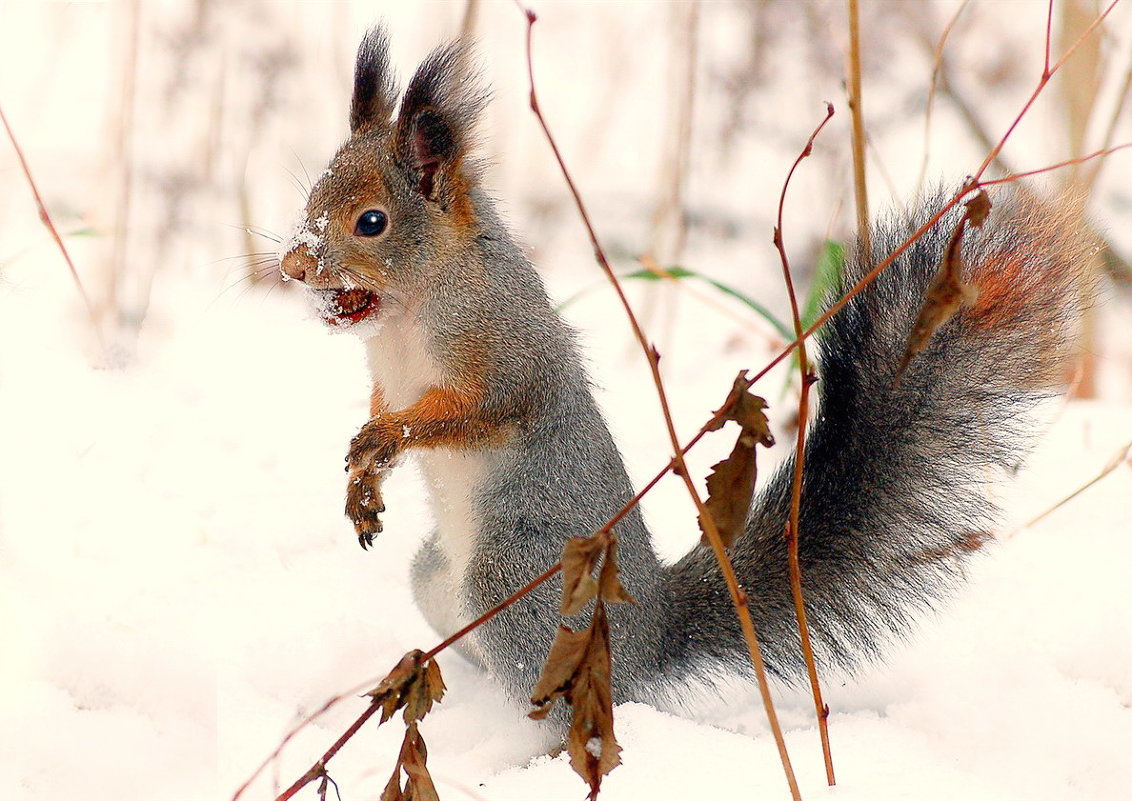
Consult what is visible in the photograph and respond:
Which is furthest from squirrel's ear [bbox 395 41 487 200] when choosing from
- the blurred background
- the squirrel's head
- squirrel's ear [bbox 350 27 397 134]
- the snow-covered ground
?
the blurred background

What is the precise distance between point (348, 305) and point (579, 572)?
586mm

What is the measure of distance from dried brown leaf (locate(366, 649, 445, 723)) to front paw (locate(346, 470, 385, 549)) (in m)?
0.40

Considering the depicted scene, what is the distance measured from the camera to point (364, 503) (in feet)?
4.32

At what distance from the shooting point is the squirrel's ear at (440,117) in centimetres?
127

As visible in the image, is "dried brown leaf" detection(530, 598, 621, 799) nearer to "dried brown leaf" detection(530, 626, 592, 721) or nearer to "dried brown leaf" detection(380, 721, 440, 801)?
"dried brown leaf" detection(530, 626, 592, 721)

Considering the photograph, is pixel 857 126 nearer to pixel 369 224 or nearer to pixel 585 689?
pixel 369 224

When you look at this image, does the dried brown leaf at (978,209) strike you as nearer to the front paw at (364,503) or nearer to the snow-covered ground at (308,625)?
the snow-covered ground at (308,625)

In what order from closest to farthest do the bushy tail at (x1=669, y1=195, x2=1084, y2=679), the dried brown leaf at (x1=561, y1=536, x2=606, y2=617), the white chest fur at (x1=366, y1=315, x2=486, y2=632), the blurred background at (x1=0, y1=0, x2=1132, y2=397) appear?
1. the dried brown leaf at (x1=561, y1=536, x2=606, y2=617)
2. the bushy tail at (x1=669, y1=195, x2=1084, y2=679)
3. the white chest fur at (x1=366, y1=315, x2=486, y2=632)
4. the blurred background at (x1=0, y1=0, x2=1132, y2=397)

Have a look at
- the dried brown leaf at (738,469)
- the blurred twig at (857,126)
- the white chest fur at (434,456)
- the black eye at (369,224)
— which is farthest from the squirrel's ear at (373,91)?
the dried brown leaf at (738,469)

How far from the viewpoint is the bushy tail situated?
1.21 metres

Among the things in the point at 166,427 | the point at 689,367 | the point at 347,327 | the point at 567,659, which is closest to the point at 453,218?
the point at 347,327

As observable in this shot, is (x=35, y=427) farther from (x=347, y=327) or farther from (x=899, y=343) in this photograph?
(x=899, y=343)

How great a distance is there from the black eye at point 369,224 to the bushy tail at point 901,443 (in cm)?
55

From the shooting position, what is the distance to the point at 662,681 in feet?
4.64
